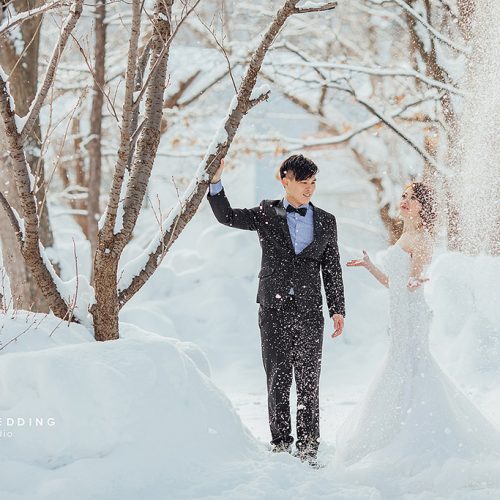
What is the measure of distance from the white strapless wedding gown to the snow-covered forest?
0.08m

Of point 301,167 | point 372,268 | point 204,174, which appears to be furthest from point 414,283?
point 204,174

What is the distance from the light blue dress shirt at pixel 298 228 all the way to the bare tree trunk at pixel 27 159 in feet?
6.99

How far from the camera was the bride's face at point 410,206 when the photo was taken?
13.8 feet

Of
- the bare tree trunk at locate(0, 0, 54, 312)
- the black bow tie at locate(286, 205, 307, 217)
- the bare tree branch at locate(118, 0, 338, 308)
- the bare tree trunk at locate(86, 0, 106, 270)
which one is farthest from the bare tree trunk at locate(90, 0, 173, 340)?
the bare tree trunk at locate(86, 0, 106, 270)

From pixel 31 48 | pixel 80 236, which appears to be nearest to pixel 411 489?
pixel 31 48

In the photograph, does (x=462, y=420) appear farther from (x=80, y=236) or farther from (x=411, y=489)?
(x=80, y=236)

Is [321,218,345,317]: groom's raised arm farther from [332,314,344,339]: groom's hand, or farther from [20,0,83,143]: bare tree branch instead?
[20,0,83,143]: bare tree branch

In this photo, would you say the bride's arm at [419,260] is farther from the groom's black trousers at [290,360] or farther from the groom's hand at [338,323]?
the groom's black trousers at [290,360]

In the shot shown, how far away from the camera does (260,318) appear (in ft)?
13.4

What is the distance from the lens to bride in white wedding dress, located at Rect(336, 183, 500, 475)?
369 cm

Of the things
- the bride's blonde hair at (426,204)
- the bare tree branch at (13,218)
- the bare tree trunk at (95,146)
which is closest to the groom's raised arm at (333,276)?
the bride's blonde hair at (426,204)

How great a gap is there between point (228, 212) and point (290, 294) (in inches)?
22.7

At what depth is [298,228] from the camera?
4055 mm

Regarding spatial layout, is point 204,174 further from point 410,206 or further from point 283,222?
point 410,206
